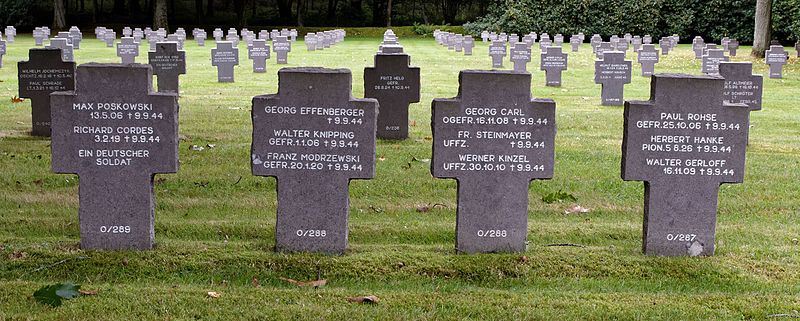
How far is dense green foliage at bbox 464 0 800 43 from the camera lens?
53.3 m

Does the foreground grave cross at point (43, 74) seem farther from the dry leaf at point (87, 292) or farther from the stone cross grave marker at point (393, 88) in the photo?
the dry leaf at point (87, 292)

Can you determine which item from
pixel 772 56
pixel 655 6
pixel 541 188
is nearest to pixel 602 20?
pixel 655 6

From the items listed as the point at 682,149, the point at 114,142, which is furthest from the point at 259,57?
the point at 682,149

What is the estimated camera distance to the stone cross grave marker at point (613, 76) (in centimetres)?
2012

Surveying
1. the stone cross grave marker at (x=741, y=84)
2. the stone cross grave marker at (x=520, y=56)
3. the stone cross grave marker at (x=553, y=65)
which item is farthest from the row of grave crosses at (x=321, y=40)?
the stone cross grave marker at (x=741, y=84)

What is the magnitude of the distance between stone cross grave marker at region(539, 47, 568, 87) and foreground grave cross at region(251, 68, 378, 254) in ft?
59.3

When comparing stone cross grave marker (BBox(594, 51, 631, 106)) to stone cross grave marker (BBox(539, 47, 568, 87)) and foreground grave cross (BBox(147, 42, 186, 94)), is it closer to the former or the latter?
stone cross grave marker (BBox(539, 47, 568, 87))

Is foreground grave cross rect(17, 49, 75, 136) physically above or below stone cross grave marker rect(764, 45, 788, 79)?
above

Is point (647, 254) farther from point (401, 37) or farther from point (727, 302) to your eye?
point (401, 37)

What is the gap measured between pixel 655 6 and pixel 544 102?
4864 centimetres

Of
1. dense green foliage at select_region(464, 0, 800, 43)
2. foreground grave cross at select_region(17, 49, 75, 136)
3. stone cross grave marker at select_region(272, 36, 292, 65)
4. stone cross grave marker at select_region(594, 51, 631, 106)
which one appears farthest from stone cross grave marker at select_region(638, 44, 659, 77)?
dense green foliage at select_region(464, 0, 800, 43)

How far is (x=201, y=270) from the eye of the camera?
7078 mm

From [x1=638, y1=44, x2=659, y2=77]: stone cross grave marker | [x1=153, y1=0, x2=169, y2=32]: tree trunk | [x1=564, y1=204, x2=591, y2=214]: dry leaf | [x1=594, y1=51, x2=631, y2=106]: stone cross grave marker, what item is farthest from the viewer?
[x1=153, y1=0, x2=169, y2=32]: tree trunk

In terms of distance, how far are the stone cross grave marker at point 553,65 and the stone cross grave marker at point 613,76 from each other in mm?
4459
